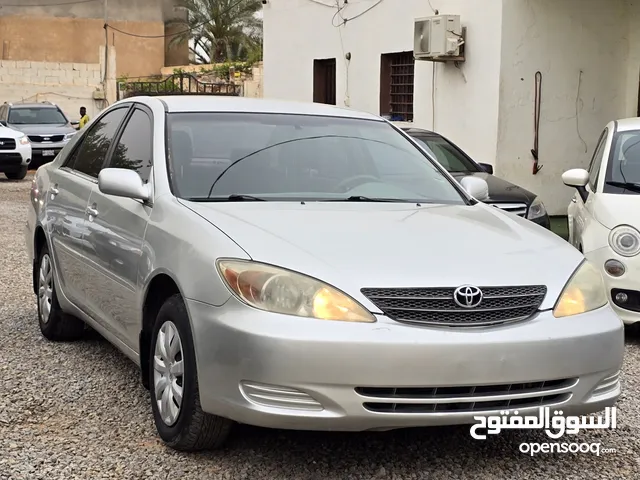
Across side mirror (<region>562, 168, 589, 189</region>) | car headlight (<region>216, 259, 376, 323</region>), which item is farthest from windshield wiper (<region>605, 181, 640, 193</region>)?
car headlight (<region>216, 259, 376, 323</region>)

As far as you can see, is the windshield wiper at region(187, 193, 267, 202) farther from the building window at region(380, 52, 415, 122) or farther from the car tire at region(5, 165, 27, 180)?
the car tire at region(5, 165, 27, 180)

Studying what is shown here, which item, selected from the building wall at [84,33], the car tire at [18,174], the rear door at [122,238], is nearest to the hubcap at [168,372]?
the rear door at [122,238]

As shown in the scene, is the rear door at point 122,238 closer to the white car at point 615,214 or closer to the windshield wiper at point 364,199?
the windshield wiper at point 364,199

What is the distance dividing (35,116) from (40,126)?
862mm

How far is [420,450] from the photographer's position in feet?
13.6

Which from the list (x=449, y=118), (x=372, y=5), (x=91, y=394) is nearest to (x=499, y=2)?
(x=449, y=118)

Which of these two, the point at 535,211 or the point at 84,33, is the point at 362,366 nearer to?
Result: the point at 535,211

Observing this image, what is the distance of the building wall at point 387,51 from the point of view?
1302cm

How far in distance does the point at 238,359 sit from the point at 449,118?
10913mm

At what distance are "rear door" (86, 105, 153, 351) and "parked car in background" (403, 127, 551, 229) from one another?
12.1ft

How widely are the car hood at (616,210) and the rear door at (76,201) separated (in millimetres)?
3409

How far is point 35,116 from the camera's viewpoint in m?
23.2

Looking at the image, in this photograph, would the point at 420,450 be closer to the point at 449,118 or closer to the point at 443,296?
the point at 443,296

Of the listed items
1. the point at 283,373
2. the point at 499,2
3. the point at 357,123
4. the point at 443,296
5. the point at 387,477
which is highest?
the point at 499,2
